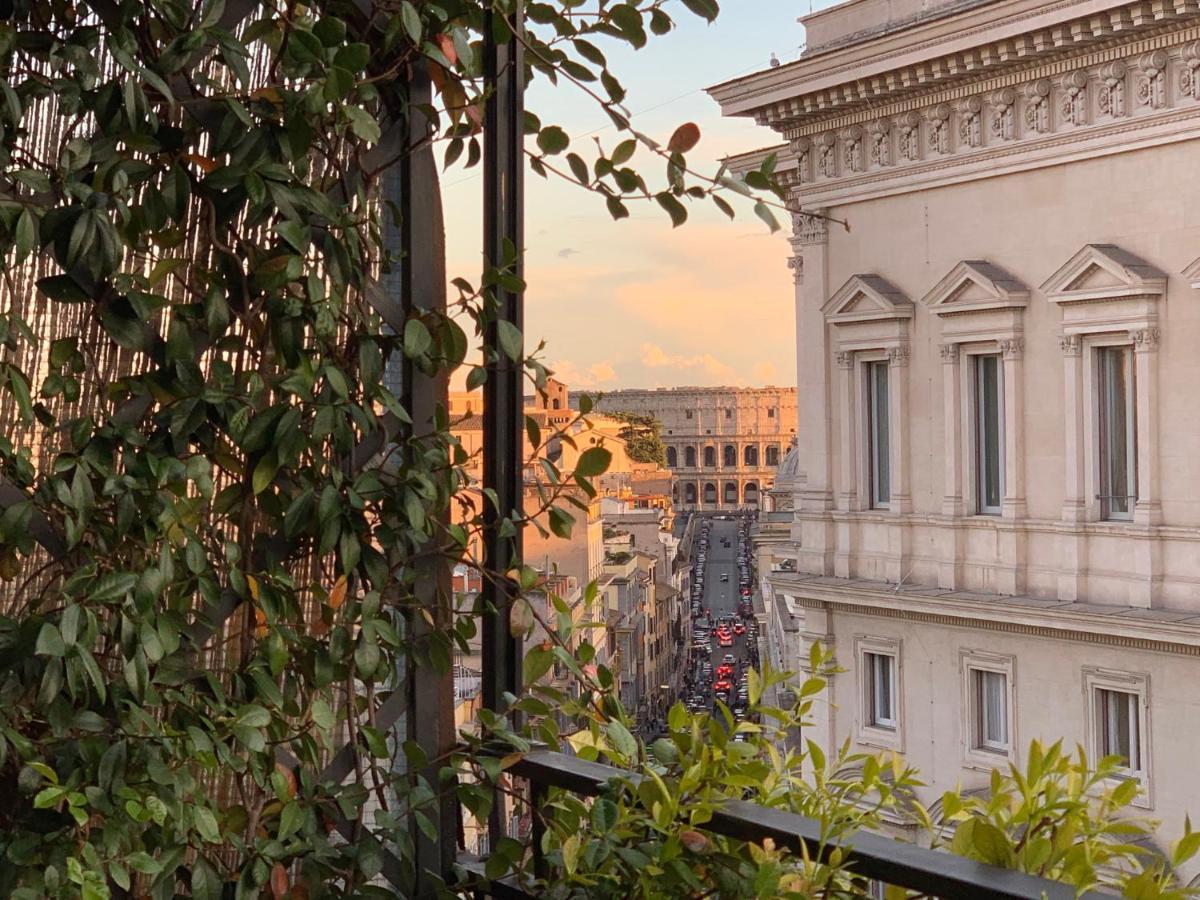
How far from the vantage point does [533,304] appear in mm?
852

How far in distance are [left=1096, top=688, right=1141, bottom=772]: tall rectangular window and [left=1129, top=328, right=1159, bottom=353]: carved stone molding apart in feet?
5.72

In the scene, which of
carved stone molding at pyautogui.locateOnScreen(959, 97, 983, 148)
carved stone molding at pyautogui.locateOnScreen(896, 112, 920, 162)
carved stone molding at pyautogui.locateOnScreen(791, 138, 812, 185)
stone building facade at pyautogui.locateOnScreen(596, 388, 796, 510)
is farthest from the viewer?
stone building facade at pyautogui.locateOnScreen(596, 388, 796, 510)

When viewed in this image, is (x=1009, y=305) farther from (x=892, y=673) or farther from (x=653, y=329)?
(x=653, y=329)

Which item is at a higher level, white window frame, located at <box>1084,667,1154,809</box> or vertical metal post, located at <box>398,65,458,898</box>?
vertical metal post, located at <box>398,65,458,898</box>

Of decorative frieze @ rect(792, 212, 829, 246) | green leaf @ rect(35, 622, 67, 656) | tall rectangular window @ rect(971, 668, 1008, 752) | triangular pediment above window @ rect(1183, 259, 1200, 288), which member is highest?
decorative frieze @ rect(792, 212, 829, 246)

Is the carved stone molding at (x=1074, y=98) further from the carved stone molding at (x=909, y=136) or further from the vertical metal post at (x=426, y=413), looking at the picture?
the vertical metal post at (x=426, y=413)

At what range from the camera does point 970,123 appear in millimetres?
7949

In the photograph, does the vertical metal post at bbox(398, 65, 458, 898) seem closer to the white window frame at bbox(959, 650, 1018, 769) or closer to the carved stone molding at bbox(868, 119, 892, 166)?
the white window frame at bbox(959, 650, 1018, 769)

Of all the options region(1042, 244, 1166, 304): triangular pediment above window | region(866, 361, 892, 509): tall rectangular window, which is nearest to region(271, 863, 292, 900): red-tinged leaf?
region(1042, 244, 1166, 304): triangular pediment above window

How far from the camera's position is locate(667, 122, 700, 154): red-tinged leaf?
0.80m

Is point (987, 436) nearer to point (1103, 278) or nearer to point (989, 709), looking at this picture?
point (1103, 278)

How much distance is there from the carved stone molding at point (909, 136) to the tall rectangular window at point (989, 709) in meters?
2.88

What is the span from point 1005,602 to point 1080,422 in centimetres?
104

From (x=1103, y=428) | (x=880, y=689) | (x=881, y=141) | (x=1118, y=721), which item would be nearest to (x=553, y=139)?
(x=1103, y=428)
